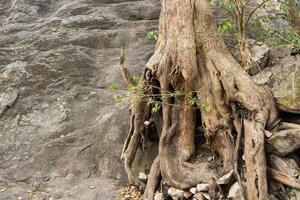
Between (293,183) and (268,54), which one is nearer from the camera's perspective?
(293,183)

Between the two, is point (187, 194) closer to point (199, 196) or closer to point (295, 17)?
point (199, 196)

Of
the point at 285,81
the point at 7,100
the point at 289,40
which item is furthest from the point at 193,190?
the point at 7,100

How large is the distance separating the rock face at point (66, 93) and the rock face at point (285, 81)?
9.33 ft

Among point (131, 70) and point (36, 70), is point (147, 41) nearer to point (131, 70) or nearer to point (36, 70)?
point (131, 70)

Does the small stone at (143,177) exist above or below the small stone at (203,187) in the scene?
below

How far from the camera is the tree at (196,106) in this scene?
17.0 feet

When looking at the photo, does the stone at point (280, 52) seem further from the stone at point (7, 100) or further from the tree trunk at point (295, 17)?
the stone at point (7, 100)

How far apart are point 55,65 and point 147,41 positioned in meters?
2.50

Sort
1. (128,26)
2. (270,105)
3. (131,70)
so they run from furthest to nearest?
(128,26)
(131,70)
(270,105)

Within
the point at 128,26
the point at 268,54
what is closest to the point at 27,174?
the point at 268,54

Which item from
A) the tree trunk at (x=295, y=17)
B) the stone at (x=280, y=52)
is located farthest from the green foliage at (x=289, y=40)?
the tree trunk at (x=295, y=17)

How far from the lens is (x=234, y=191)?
496 cm

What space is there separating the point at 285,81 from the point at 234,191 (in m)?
1.77

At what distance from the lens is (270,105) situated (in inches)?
208
